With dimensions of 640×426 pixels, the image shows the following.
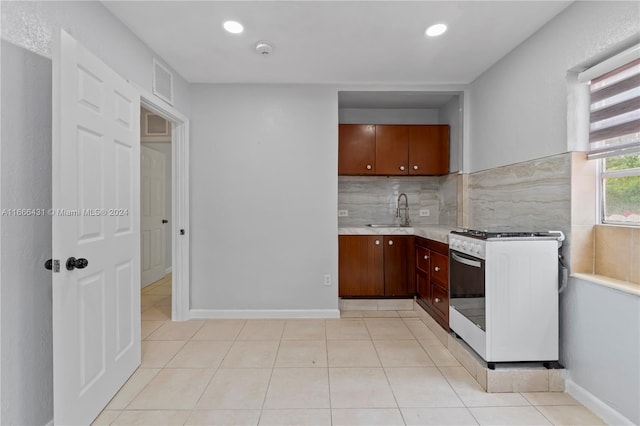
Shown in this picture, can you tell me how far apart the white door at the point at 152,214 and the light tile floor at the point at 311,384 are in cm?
200

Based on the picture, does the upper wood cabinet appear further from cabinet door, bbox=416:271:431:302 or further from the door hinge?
the door hinge

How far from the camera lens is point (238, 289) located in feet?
11.0

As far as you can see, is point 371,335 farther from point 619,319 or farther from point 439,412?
point 619,319

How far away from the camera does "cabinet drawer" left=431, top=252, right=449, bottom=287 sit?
2.69 metres

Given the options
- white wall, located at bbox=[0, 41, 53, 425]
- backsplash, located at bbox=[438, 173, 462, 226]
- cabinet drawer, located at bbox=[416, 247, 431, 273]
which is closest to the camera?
white wall, located at bbox=[0, 41, 53, 425]

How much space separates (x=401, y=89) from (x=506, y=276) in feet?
→ 7.30

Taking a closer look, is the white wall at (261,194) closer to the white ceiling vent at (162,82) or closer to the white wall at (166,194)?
the white ceiling vent at (162,82)

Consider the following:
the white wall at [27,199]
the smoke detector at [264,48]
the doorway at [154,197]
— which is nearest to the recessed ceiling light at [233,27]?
the smoke detector at [264,48]

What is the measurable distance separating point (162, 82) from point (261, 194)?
136 cm

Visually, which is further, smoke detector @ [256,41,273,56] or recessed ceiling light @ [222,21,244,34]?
smoke detector @ [256,41,273,56]

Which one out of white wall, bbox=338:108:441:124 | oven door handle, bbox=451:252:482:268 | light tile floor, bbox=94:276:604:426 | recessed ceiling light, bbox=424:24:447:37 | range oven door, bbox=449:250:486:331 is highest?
recessed ceiling light, bbox=424:24:447:37

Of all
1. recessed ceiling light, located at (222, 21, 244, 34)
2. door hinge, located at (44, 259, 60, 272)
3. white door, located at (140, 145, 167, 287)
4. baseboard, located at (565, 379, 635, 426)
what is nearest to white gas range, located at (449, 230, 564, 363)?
baseboard, located at (565, 379, 635, 426)

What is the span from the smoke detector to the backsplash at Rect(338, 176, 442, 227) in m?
1.93

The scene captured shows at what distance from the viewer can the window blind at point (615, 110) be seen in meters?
Answer: 1.71
